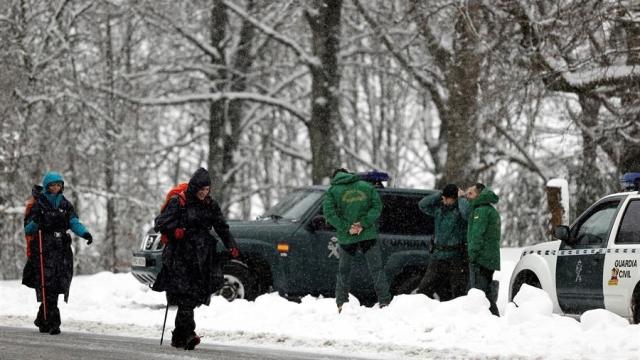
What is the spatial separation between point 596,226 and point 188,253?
4.21m

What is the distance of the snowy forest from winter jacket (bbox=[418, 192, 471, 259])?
534cm

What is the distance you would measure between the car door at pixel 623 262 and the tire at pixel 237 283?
5.15 meters

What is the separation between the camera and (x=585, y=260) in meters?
11.9

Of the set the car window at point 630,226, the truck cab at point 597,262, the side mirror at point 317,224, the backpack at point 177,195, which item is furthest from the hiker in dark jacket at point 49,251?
the car window at point 630,226

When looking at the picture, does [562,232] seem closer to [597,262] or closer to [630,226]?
[597,262]

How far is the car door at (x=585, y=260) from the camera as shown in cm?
1163

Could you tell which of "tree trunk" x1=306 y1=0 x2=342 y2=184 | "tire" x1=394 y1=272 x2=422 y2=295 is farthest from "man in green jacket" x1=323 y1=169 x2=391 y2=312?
"tree trunk" x1=306 y1=0 x2=342 y2=184

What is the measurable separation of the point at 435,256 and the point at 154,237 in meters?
3.85

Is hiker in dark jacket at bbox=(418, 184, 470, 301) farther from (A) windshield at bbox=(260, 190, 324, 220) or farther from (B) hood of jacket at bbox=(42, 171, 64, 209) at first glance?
(B) hood of jacket at bbox=(42, 171, 64, 209)

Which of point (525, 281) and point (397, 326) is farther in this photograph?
point (525, 281)

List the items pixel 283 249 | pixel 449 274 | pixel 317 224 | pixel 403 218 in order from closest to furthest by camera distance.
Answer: pixel 449 274 < pixel 283 249 < pixel 317 224 < pixel 403 218

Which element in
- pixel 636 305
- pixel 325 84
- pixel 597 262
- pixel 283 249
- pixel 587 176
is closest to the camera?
pixel 636 305

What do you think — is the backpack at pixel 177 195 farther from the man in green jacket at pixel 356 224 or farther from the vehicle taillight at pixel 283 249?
the vehicle taillight at pixel 283 249

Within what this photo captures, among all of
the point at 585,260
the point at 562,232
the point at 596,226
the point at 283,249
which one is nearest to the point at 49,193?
the point at 283,249
